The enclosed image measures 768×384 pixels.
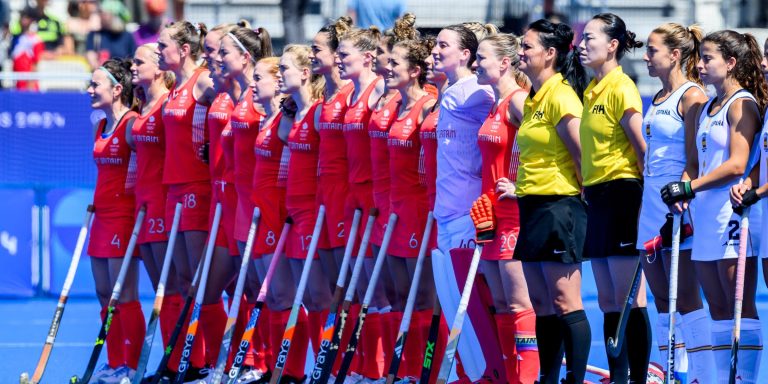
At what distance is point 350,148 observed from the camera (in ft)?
25.8

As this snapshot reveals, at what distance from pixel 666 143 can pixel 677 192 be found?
15.3 inches

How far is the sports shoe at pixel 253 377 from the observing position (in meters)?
8.34

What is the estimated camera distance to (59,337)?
11.0 meters

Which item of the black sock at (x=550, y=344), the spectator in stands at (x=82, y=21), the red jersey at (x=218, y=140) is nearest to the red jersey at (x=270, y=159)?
the red jersey at (x=218, y=140)

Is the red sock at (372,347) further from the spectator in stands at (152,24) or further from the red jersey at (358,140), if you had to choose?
the spectator in stands at (152,24)

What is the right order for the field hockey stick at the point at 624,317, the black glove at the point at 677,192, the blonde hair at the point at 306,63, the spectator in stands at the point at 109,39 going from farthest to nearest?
the spectator in stands at the point at 109,39 → the blonde hair at the point at 306,63 → the field hockey stick at the point at 624,317 → the black glove at the point at 677,192

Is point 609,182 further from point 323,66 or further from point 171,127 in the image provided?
point 171,127

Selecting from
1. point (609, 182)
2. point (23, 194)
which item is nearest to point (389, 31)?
point (609, 182)

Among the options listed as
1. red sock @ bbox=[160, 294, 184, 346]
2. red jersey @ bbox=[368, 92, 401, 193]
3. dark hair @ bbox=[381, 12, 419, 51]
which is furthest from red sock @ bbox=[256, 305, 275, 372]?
dark hair @ bbox=[381, 12, 419, 51]

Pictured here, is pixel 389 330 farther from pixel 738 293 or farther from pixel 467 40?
pixel 738 293

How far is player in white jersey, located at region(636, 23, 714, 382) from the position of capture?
6.68 meters

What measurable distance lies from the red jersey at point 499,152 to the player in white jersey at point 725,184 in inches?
31.6

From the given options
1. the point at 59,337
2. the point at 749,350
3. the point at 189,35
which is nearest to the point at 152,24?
the point at 59,337

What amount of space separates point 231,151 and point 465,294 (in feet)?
7.29
